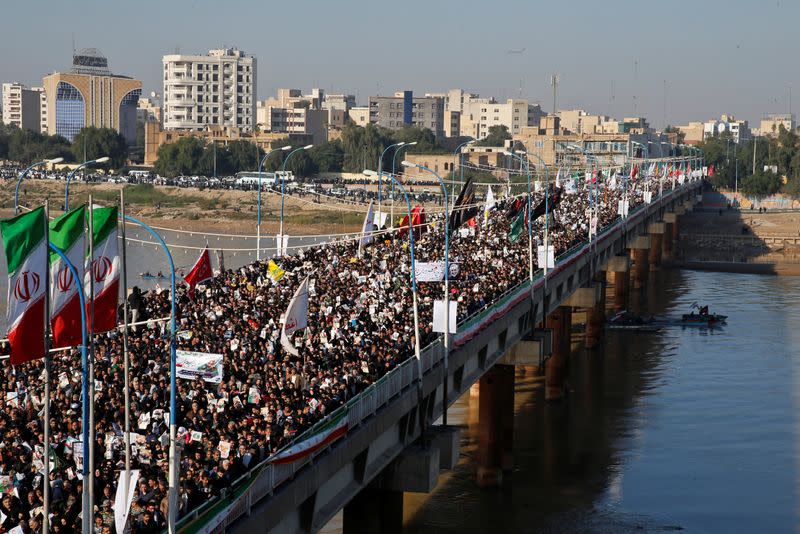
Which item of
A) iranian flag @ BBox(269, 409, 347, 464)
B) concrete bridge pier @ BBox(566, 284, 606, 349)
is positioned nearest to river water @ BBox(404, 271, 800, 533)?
concrete bridge pier @ BBox(566, 284, 606, 349)

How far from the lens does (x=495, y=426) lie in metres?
39.8

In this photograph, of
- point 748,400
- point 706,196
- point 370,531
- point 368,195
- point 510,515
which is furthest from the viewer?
point 706,196

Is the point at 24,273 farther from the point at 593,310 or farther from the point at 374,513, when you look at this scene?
the point at 593,310

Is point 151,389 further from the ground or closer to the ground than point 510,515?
further from the ground

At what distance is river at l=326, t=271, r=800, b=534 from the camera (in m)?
36.4

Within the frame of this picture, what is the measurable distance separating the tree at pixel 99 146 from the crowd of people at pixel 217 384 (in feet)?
463

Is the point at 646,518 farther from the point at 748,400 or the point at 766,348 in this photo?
the point at 766,348

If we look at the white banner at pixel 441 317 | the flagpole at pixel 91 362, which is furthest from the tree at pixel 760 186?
the flagpole at pixel 91 362

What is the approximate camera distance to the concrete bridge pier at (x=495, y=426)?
3947cm

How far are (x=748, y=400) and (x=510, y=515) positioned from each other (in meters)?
19.8

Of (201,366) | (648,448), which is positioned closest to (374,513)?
(201,366)

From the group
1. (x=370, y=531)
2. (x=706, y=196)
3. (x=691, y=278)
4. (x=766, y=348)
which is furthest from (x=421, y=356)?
(x=706, y=196)

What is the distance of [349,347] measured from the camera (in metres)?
28.7

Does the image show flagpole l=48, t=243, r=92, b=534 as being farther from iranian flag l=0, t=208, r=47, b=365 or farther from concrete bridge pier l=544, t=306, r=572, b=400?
concrete bridge pier l=544, t=306, r=572, b=400
